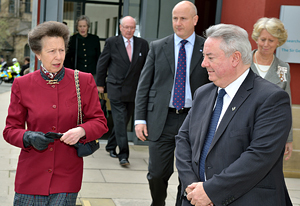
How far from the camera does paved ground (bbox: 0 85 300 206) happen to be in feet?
16.6

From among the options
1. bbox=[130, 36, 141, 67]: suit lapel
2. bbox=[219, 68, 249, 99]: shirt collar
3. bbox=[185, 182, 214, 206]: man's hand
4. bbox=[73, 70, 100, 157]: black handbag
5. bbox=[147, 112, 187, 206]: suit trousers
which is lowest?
bbox=[147, 112, 187, 206]: suit trousers

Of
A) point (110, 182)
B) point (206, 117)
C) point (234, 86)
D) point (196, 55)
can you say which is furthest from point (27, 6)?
point (234, 86)

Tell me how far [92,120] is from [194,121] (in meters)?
0.69

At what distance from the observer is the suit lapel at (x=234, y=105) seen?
256cm

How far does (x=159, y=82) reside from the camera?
14.0ft

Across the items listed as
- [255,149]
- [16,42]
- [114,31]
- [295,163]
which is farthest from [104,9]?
[16,42]

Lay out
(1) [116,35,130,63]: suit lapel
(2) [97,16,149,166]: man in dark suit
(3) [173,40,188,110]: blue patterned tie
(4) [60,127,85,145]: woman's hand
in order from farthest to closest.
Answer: (1) [116,35,130,63]: suit lapel → (2) [97,16,149,166]: man in dark suit → (3) [173,40,188,110]: blue patterned tie → (4) [60,127,85,145]: woman's hand

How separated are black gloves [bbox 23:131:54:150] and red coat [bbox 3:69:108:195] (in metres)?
0.09

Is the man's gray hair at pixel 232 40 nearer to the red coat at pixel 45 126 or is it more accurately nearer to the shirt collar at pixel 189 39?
the red coat at pixel 45 126

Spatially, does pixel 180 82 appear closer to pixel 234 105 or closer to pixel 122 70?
pixel 234 105

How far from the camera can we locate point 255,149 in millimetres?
2445

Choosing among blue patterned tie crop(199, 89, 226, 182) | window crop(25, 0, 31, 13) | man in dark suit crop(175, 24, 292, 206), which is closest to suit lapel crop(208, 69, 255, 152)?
man in dark suit crop(175, 24, 292, 206)

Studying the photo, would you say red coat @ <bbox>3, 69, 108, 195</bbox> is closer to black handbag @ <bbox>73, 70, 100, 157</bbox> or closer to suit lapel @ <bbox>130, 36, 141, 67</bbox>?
black handbag @ <bbox>73, 70, 100, 157</bbox>

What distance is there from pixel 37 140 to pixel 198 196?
101 cm
